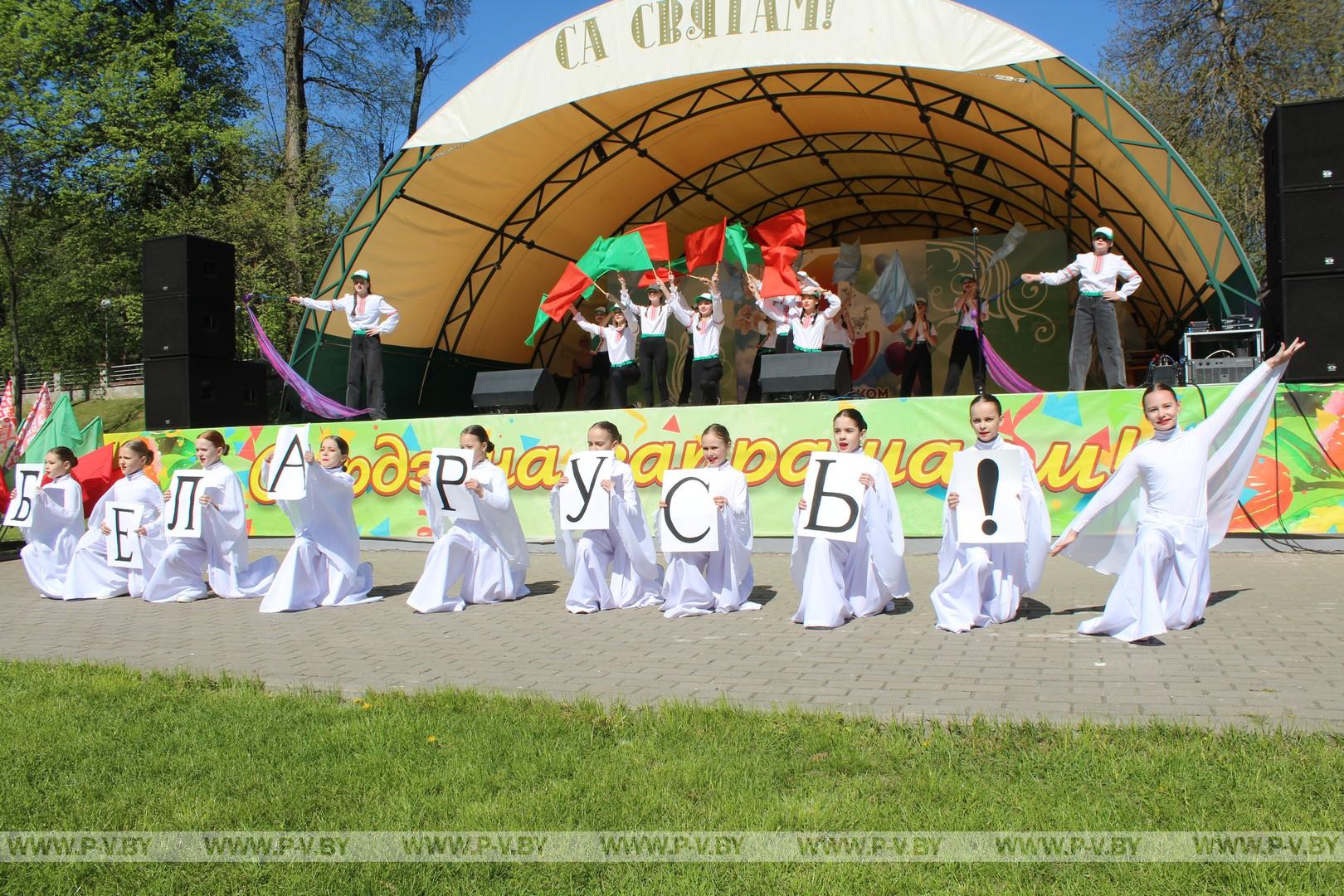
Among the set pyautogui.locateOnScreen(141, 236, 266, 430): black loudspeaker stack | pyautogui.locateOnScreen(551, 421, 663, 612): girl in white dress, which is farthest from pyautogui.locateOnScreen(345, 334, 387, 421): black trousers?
pyautogui.locateOnScreen(551, 421, 663, 612): girl in white dress

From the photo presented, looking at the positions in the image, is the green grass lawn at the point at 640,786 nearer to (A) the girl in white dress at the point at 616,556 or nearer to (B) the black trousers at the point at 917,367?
(A) the girl in white dress at the point at 616,556

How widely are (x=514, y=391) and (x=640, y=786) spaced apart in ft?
33.9

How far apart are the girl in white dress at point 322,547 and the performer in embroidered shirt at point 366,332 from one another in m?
5.60

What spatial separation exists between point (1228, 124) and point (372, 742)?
26313mm

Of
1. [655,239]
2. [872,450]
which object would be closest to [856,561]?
[872,450]

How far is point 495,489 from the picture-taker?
27.5ft

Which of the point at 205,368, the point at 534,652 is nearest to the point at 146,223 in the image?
the point at 205,368

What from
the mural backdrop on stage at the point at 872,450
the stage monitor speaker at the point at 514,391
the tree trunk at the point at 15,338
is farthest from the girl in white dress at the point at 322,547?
the tree trunk at the point at 15,338

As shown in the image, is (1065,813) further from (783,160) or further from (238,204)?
(238,204)

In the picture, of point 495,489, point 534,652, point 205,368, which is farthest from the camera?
point 205,368

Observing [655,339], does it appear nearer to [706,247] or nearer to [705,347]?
[705,347]

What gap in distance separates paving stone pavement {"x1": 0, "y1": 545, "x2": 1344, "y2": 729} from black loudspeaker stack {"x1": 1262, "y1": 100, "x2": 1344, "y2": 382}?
7.18ft

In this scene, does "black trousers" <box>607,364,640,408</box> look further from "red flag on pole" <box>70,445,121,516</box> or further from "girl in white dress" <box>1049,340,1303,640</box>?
"girl in white dress" <box>1049,340,1303,640</box>

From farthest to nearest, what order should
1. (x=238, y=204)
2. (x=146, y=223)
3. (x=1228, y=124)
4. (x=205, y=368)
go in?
(x=146, y=223) → (x=238, y=204) → (x=1228, y=124) → (x=205, y=368)
